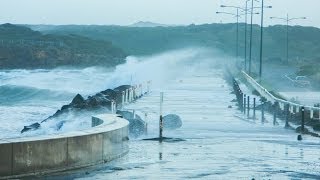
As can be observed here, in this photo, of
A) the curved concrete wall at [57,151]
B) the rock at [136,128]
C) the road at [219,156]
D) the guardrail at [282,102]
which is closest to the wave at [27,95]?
the guardrail at [282,102]

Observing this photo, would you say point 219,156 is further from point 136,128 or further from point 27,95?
point 27,95

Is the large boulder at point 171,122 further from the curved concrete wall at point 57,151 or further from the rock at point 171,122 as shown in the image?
the curved concrete wall at point 57,151

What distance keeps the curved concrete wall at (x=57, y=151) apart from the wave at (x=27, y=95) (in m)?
50.5

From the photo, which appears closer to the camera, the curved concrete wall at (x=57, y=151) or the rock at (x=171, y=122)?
the curved concrete wall at (x=57, y=151)

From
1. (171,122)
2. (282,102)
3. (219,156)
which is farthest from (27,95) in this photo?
(219,156)

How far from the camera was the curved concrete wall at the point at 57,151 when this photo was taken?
42.9 ft

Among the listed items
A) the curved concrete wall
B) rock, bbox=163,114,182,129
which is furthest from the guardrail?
the curved concrete wall

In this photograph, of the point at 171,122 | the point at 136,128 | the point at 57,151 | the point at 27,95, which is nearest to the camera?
the point at 57,151

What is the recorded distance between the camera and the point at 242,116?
1414 inches

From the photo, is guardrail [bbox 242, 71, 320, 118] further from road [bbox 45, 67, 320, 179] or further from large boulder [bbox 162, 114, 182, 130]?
large boulder [bbox 162, 114, 182, 130]

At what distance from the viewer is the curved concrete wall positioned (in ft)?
42.9

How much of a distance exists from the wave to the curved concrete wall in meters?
50.5

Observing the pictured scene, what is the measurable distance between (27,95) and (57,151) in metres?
61.7

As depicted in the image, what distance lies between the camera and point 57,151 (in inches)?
553
